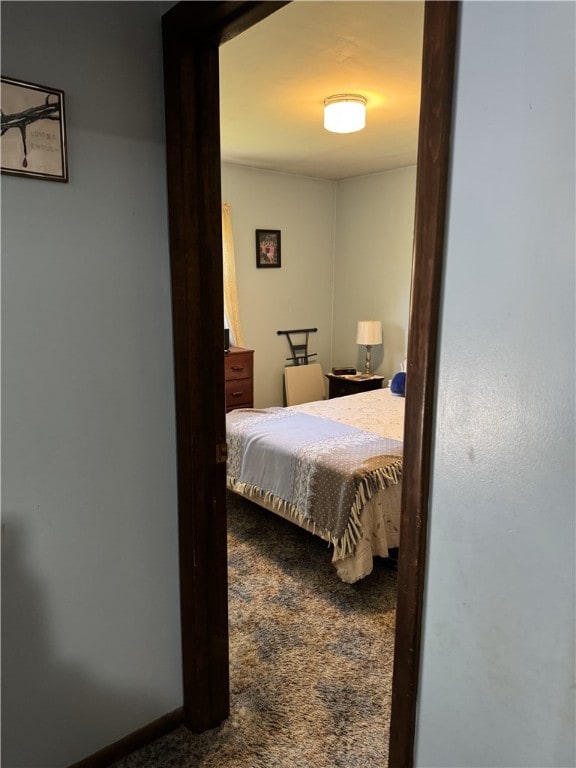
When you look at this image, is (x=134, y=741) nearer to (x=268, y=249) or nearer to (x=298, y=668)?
(x=298, y=668)

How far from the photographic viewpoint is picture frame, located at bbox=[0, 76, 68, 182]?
1.20 metres

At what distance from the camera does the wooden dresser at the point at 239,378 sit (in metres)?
4.52

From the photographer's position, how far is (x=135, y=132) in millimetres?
1419

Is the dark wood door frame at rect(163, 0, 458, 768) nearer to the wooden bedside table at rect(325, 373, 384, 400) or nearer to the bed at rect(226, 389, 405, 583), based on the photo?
the bed at rect(226, 389, 405, 583)

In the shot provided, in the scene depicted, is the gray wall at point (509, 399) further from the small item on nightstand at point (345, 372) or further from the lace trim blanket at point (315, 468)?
the small item on nightstand at point (345, 372)

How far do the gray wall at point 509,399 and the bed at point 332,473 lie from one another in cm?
151

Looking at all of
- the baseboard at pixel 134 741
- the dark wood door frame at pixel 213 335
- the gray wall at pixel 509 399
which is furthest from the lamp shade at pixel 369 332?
the gray wall at pixel 509 399

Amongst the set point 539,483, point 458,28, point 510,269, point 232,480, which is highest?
point 458,28

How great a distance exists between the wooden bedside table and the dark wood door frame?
3395 millimetres

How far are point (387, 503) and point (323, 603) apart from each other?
57 centimetres

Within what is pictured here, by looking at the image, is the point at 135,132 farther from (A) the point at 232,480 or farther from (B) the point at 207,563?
(A) the point at 232,480

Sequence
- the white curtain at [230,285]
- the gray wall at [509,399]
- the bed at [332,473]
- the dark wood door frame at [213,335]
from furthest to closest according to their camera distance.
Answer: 1. the white curtain at [230,285]
2. the bed at [332,473]
3. the dark wood door frame at [213,335]
4. the gray wall at [509,399]

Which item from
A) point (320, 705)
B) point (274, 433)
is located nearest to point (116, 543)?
point (320, 705)

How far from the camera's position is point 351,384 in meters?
5.00
